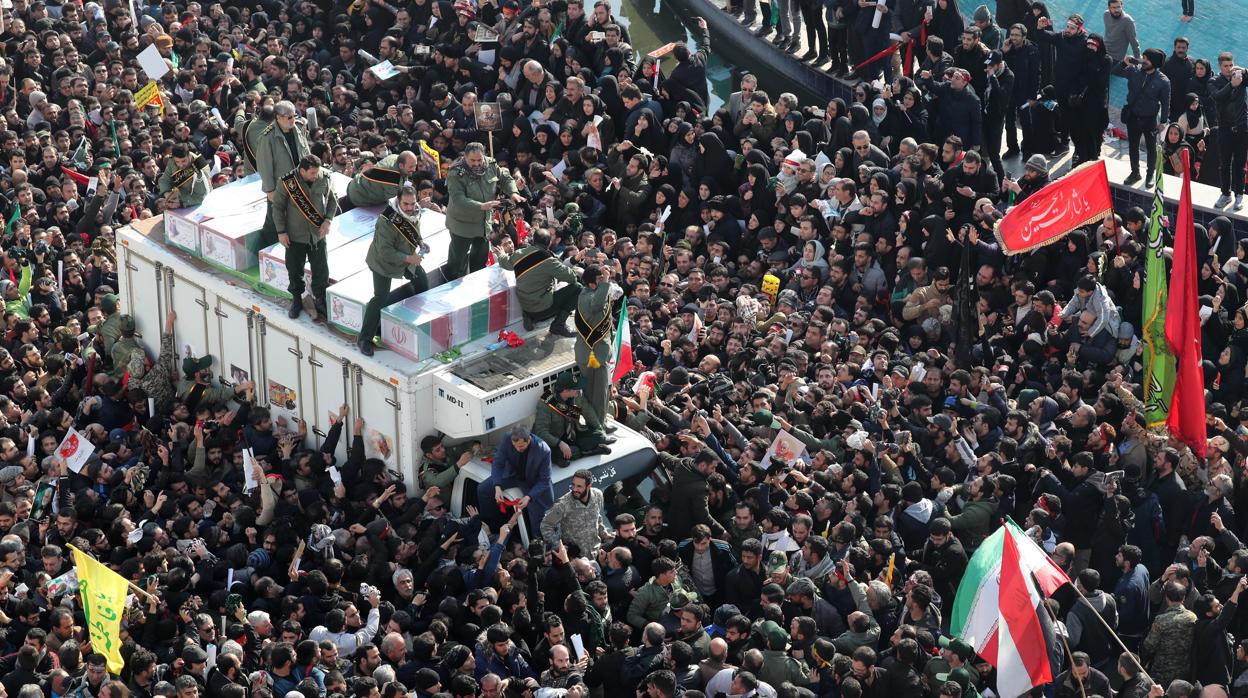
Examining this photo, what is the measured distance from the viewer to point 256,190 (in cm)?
1869

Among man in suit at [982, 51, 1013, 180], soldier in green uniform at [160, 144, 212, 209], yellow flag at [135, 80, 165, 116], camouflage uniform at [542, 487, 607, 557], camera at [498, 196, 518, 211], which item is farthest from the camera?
yellow flag at [135, 80, 165, 116]

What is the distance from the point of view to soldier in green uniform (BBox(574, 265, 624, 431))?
53.4 feet

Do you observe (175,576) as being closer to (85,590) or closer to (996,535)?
(85,590)

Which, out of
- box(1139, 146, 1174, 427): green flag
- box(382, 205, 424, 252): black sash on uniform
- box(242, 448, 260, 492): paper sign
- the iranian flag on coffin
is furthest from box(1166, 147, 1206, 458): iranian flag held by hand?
box(242, 448, 260, 492): paper sign

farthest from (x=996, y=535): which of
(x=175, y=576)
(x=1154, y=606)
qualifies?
(x=175, y=576)

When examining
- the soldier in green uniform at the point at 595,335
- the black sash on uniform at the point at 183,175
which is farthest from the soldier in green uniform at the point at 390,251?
the black sash on uniform at the point at 183,175

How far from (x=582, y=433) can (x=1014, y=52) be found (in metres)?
8.47

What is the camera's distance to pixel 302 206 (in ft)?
55.4

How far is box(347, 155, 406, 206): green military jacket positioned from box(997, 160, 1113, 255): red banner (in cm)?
595

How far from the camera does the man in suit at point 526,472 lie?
15758 millimetres

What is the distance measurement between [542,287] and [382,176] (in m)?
2.64

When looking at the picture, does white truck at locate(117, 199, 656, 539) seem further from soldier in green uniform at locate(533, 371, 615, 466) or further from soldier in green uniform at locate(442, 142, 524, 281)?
soldier in green uniform at locate(442, 142, 524, 281)

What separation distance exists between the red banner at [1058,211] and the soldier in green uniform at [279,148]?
682cm

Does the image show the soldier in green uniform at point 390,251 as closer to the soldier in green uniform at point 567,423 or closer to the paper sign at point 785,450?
the soldier in green uniform at point 567,423
